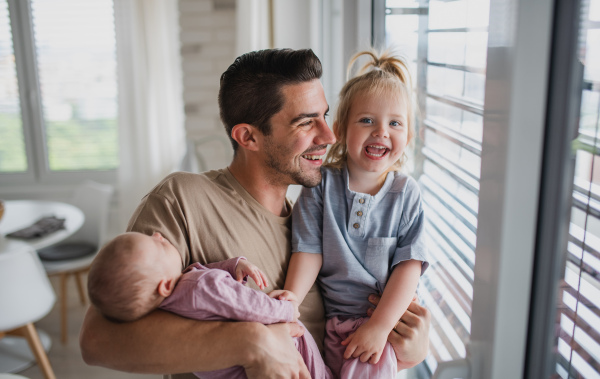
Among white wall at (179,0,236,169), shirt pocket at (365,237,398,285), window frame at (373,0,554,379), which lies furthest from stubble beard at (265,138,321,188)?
white wall at (179,0,236,169)

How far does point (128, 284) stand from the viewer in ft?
3.21

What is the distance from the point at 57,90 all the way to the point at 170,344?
3.92 metres

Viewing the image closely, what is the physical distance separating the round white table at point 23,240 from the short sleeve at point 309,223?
1847 mm

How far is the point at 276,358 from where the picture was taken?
3.35ft

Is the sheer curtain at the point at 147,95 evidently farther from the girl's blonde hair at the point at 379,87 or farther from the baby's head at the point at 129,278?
the baby's head at the point at 129,278

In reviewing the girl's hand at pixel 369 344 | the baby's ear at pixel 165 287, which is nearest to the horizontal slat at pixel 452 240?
the girl's hand at pixel 369 344

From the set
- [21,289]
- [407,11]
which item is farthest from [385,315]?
[21,289]

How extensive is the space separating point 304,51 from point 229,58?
2.88 meters

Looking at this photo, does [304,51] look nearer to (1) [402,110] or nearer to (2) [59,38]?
(1) [402,110]

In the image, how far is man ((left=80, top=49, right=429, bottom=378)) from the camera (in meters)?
1.02

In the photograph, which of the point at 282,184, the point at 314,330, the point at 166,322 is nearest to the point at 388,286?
the point at 314,330

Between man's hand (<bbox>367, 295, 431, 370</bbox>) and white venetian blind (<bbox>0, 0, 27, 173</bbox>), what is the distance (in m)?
4.17

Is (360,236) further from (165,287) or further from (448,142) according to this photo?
(165,287)

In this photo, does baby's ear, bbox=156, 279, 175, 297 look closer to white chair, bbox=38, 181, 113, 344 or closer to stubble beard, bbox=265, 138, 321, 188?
stubble beard, bbox=265, 138, 321, 188
